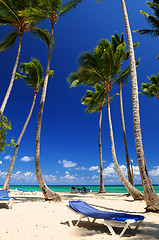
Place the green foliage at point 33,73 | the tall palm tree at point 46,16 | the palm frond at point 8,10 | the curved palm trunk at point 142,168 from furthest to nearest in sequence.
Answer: the green foliage at point 33,73
the palm frond at point 8,10
the tall palm tree at point 46,16
the curved palm trunk at point 142,168

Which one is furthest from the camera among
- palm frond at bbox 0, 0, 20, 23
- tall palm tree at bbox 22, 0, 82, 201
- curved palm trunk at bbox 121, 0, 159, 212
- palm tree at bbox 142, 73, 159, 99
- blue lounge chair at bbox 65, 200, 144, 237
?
palm tree at bbox 142, 73, 159, 99

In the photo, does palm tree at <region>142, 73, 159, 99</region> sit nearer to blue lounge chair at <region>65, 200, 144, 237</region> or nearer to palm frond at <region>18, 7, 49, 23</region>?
palm frond at <region>18, 7, 49, 23</region>

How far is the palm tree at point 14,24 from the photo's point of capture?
10.4 metres

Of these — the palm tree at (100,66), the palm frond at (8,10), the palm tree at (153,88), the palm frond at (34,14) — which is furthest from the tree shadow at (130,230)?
the palm tree at (153,88)

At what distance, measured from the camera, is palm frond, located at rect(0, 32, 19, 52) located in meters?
11.8

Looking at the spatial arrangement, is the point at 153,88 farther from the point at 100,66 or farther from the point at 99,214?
the point at 99,214

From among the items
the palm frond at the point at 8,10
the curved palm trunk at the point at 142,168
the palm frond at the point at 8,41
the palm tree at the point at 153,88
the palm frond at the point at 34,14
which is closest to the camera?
the curved palm trunk at the point at 142,168

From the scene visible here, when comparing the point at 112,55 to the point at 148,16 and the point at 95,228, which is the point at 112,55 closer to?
the point at 148,16

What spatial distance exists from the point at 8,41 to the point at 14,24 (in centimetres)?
130

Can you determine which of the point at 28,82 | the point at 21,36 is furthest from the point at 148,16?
the point at 28,82

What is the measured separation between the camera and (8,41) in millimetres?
11938

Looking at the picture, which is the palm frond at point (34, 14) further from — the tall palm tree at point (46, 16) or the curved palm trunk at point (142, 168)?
the curved palm trunk at point (142, 168)

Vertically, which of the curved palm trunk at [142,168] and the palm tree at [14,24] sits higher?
the palm tree at [14,24]

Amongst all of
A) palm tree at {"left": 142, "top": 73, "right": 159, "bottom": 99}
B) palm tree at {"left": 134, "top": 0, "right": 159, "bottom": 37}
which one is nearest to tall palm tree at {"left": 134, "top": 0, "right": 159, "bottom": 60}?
palm tree at {"left": 134, "top": 0, "right": 159, "bottom": 37}
